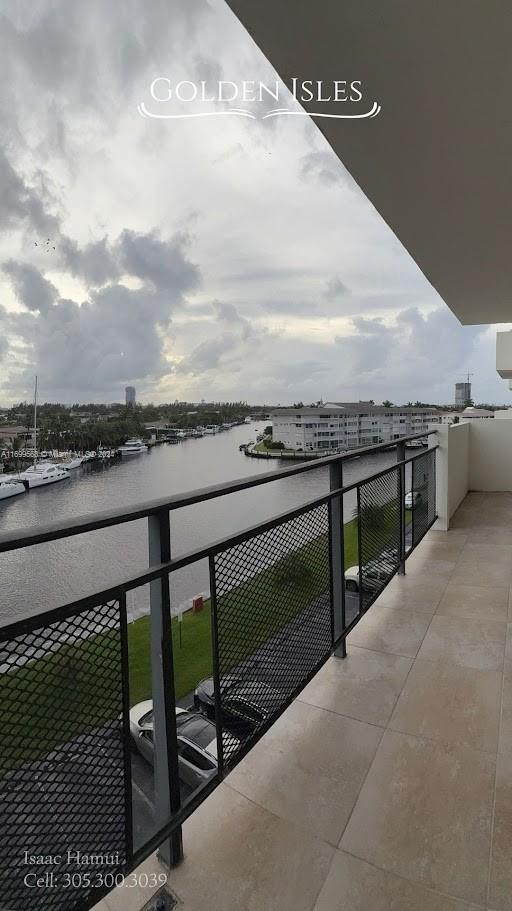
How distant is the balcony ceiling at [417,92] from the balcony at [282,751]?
1488 millimetres

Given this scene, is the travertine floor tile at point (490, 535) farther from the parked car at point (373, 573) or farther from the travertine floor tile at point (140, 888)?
the travertine floor tile at point (140, 888)

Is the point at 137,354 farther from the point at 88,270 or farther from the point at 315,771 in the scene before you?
the point at 315,771

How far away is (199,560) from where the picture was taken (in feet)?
4.29

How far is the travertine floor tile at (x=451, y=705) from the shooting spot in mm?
1876

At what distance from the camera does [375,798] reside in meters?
1.57

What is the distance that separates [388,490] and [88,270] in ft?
70.1

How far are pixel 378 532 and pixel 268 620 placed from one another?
143 centimetres

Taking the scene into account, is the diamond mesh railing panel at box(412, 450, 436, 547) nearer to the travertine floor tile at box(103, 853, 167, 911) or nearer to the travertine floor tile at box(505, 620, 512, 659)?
the travertine floor tile at box(505, 620, 512, 659)

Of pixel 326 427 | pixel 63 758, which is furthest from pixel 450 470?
pixel 63 758

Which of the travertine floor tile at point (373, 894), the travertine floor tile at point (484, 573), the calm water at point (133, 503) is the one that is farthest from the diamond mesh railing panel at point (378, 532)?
the travertine floor tile at point (373, 894)

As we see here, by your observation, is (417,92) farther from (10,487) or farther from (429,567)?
(10,487)

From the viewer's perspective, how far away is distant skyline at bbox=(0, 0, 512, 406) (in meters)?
10.8

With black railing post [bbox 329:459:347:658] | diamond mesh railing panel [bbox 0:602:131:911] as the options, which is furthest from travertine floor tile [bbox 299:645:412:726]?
diamond mesh railing panel [bbox 0:602:131:911]

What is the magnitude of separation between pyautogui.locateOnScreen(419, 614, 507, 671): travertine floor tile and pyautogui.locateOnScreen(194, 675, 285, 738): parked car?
1.16 m
